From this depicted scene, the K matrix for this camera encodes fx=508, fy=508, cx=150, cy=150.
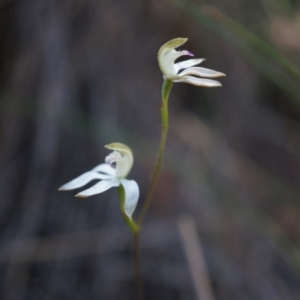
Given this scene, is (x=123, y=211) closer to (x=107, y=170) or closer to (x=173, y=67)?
(x=107, y=170)

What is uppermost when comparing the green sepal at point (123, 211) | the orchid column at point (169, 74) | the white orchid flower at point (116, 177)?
the orchid column at point (169, 74)

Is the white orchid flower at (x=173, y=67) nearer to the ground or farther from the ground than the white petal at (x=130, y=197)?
farther from the ground

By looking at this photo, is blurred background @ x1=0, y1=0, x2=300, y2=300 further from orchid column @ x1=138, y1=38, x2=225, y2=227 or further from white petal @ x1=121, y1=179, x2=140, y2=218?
white petal @ x1=121, y1=179, x2=140, y2=218

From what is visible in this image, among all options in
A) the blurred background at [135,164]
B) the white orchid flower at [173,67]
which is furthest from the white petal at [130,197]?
the blurred background at [135,164]

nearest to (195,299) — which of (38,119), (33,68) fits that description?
(38,119)

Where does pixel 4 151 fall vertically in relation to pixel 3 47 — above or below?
below

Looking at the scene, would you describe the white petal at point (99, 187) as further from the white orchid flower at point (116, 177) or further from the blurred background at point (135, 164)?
the blurred background at point (135, 164)

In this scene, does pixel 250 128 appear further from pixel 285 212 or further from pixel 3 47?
pixel 3 47
